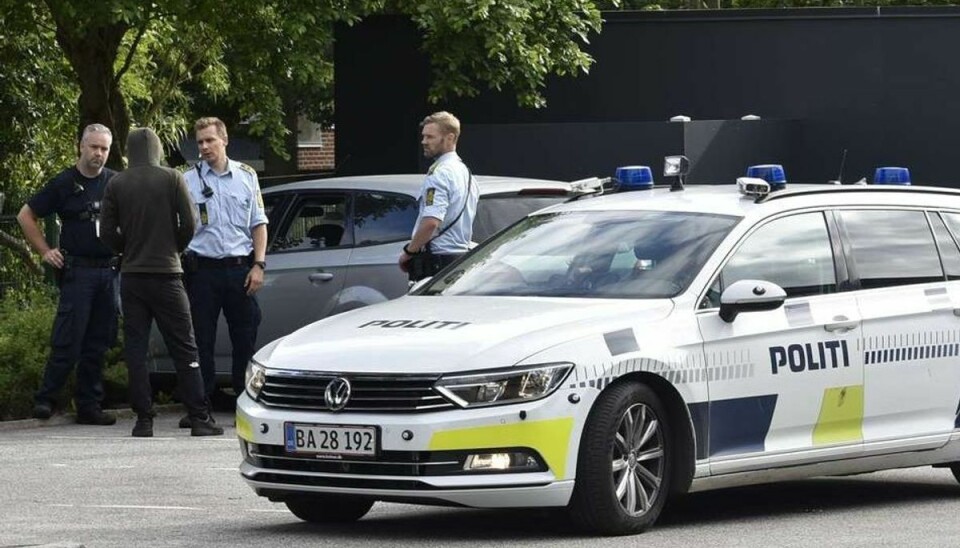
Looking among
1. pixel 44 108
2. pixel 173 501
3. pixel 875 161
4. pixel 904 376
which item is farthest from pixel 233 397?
pixel 44 108

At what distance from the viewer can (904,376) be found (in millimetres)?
10008

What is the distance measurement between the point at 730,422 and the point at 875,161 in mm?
14072

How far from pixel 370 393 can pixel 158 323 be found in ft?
16.2

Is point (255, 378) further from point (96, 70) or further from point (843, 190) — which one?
point (96, 70)

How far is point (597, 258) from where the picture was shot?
381 inches

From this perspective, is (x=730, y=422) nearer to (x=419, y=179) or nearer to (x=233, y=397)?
(x=419, y=179)

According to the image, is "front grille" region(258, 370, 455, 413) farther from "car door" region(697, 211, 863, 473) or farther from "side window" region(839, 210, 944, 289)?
"side window" region(839, 210, 944, 289)

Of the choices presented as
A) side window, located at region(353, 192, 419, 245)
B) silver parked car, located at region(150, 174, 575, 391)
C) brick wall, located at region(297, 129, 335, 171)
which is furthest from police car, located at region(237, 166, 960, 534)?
brick wall, located at region(297, 129, 335, 171)

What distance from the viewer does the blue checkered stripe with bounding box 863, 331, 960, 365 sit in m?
9.84

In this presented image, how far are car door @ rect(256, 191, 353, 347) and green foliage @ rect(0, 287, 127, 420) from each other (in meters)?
1.56

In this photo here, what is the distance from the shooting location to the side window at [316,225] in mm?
14414

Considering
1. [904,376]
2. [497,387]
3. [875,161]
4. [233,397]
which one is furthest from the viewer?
[875,161]

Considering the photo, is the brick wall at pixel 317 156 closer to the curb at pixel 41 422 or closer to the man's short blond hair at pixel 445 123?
the curb at pixel 41 422

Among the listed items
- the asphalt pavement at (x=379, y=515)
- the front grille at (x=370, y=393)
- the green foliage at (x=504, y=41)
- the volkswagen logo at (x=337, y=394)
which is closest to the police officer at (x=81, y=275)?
the asphalt pavement at (x=379, y=515)
